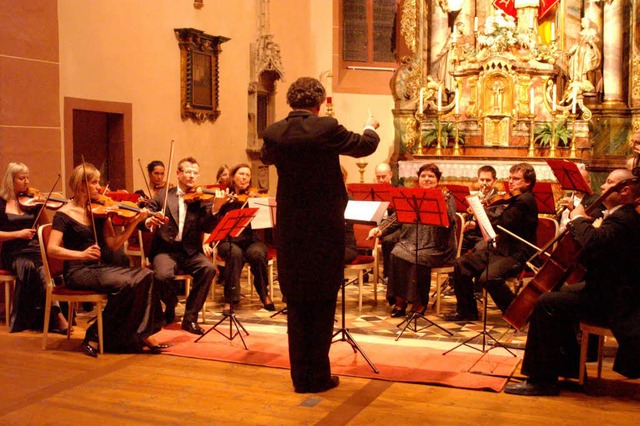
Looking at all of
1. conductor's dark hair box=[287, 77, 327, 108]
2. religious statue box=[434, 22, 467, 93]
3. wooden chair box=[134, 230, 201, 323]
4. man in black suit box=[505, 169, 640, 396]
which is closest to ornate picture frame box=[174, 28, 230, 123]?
wooden chair box=[134, 230, 201, 323]

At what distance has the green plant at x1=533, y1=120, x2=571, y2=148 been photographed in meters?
11.3

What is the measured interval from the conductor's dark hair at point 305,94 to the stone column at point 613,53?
846 cm

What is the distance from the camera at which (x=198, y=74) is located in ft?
34.7

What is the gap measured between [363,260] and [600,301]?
9.54 feet

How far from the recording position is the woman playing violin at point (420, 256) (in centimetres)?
664

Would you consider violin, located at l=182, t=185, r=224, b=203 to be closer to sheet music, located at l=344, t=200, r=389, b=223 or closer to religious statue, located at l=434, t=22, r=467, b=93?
sheet music, located at l=344, t=200, r=389, b=223

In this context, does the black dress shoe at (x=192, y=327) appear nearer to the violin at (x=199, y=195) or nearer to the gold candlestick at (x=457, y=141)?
the violin at (x=199, y=195)

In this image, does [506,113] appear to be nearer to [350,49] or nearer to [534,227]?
[350,49]

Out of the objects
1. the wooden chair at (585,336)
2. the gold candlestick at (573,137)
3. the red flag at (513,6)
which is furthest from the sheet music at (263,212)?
the red flag at (513,6)

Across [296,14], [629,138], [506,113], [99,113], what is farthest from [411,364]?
[296,14]

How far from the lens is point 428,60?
497 inches

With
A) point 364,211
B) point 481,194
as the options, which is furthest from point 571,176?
point 364,211

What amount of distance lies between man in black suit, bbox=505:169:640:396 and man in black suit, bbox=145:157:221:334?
266 centimetres

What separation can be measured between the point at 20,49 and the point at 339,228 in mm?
4479
